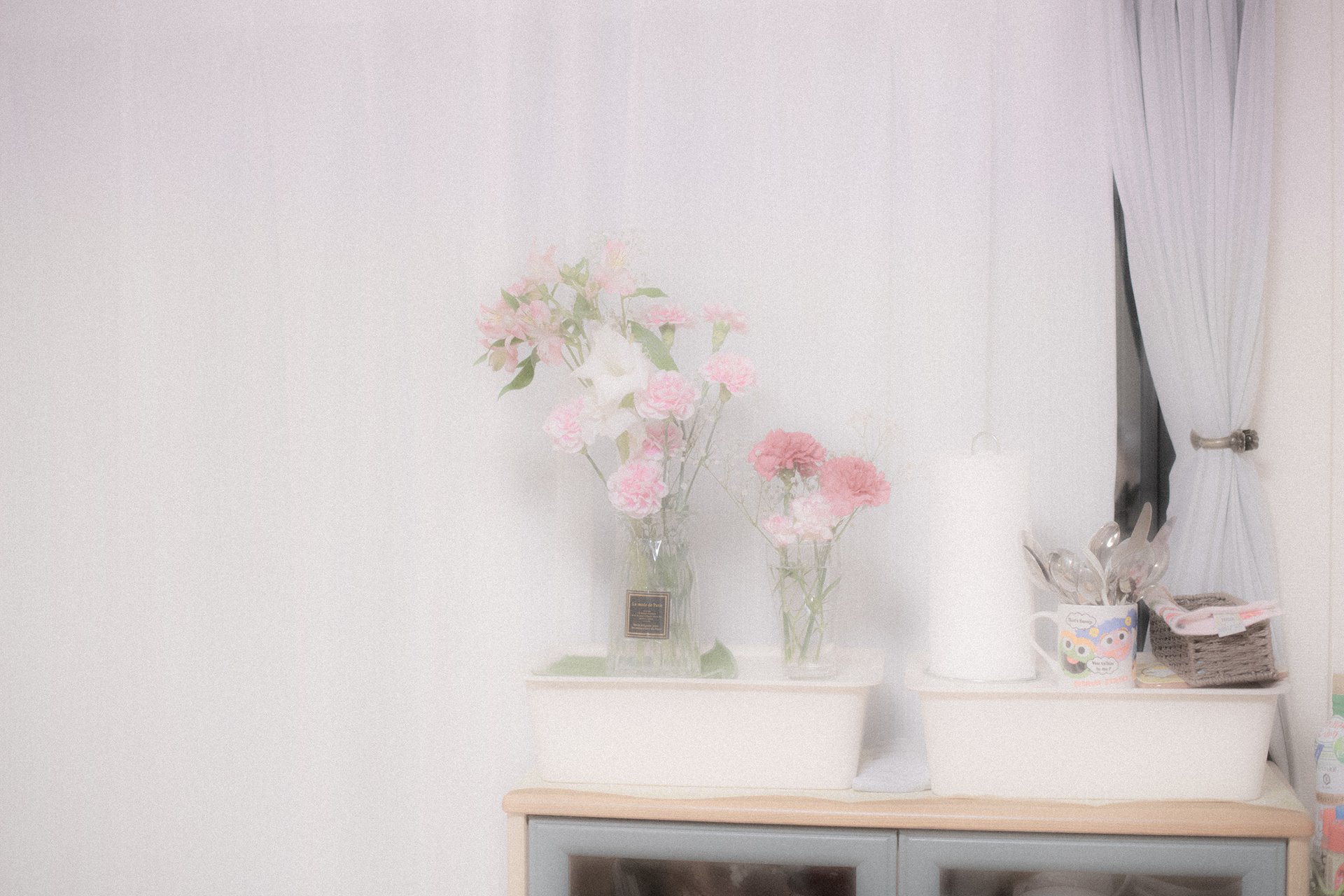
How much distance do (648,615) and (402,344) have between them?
0.68 meters

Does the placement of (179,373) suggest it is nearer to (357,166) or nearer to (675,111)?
(357,166)

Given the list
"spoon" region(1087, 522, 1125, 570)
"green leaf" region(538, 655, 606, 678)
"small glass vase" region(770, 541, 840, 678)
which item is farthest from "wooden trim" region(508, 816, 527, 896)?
"spoon" region(1087, 522, 1125, 570)

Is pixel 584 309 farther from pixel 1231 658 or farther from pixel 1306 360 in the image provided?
pixel 1306 360

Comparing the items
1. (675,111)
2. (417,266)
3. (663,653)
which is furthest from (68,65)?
(663,653)

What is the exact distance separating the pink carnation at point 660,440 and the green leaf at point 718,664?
31cm

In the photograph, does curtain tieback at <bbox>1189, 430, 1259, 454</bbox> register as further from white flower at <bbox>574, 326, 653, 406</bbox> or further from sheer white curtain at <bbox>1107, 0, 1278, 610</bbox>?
white flower at <bbox>574, 326, 653, 406</bbox>

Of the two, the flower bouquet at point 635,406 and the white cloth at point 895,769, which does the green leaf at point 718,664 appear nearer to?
the flower bouquet at point 635,406

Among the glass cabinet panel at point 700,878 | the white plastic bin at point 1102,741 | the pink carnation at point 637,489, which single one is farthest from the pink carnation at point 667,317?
the glass cabinet panel at point 700,878

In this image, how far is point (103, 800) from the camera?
173cm

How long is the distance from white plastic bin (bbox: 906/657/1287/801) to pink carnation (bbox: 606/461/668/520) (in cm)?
42

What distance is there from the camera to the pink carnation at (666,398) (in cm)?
127

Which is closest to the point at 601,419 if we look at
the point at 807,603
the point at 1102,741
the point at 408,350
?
the point at 807,603

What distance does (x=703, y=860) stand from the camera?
4.08 ft

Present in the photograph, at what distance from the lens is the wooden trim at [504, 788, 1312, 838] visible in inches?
46.2
